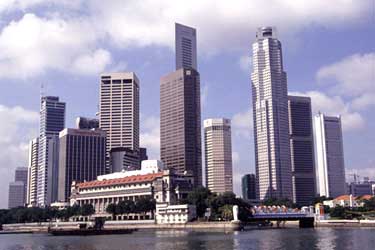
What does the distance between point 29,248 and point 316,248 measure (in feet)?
186

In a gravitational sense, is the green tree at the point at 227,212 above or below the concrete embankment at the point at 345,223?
above

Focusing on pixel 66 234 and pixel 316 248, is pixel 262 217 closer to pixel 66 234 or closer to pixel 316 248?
pixel 66 234

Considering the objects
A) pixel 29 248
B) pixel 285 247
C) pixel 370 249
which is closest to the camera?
pixel 370 249

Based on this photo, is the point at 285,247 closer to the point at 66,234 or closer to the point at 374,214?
the point at 66,234

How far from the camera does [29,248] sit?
107 meters

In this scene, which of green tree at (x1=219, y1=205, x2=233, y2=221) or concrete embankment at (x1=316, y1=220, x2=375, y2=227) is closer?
concrete embankment at (x1=316, y1=220, x2=375, y2=227)

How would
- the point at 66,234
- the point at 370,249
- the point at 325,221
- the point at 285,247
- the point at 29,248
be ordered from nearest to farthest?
the point at 370,249 → the point at 285,247 → the point at 29,248 → the point at 66,234 → the point at 325,221

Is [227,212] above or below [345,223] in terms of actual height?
above

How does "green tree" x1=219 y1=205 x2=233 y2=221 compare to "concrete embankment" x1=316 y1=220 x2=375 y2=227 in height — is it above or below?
above

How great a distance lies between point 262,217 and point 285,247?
110520mm

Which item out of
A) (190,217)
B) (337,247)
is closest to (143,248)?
(337,247)

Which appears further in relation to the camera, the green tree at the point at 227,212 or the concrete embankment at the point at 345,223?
the green tree at the point at 227,212

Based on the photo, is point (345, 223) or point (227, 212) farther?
point (227, 212)

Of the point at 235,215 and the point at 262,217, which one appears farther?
the point at 262,217
